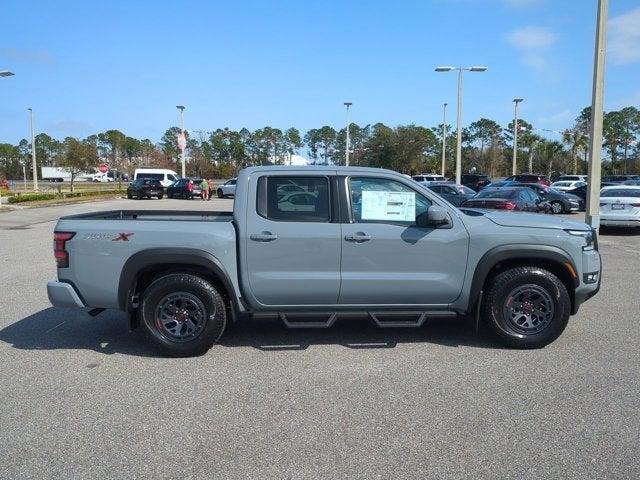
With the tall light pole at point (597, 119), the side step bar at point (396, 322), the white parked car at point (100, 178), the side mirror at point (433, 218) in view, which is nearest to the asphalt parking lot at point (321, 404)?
the side step bar at point (396, 322)

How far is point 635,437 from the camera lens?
3.82 metres

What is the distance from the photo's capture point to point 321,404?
14.4 ft

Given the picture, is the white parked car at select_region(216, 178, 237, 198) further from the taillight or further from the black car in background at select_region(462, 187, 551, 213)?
the taillight

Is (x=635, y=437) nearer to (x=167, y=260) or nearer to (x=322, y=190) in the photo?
(x=322, y=190)

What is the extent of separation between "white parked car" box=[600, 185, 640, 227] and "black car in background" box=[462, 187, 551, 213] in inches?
70.6

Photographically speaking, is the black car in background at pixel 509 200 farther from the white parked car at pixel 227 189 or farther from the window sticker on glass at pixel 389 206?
the white parked car at pixel 227 189

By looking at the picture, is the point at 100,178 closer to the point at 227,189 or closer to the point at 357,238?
the point at 227,189

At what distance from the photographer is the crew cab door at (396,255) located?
5.50 m

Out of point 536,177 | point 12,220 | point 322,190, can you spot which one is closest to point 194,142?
point 536,177

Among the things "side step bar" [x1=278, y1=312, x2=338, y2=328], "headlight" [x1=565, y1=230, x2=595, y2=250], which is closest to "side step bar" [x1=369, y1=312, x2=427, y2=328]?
"side step bar" [x1=278, y1=312, x2=338, y2=328]

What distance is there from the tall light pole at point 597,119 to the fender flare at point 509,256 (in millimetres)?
9306

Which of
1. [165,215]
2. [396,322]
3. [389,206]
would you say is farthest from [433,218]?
[165,215]

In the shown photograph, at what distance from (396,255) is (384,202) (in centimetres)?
55

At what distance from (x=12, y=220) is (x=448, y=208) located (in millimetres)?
20777
